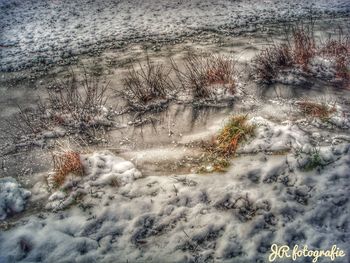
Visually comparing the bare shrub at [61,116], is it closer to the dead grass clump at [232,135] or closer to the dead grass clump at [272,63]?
the dead grass clump at [232,135]

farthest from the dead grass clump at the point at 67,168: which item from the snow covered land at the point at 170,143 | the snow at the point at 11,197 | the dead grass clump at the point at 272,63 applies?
the dead grass clump at the point at 272,63

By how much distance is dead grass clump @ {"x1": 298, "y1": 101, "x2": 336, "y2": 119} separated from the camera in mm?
4535

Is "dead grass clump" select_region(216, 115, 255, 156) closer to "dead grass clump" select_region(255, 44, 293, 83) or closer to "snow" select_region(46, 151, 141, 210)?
"snow" select_region(46, 151, 141, 210)

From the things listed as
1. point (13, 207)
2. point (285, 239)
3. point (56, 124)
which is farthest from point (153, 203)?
point (56, 124)

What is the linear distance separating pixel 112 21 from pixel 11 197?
5.01 meters

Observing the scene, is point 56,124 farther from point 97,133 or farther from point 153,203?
point 153,203

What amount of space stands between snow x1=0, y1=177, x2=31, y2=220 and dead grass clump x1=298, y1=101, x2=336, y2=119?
399cm

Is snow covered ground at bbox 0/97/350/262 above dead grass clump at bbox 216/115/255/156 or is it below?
below

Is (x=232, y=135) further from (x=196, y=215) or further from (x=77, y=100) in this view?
(x=77, y=100)

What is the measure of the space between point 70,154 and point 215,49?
3775mm

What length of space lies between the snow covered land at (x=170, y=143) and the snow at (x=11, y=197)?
0.04 ft

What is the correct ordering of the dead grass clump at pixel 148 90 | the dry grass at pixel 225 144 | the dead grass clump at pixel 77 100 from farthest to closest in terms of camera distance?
the dead grass clump at pixel 148 90
the dead grass clump at pixel 77 100
the dry grass at pixel 225 144

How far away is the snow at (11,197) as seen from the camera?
139 inches

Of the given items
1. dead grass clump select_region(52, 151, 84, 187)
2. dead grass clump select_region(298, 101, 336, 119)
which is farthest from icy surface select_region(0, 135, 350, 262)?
dead grass clump select_region(298, 101, 336, 119)
